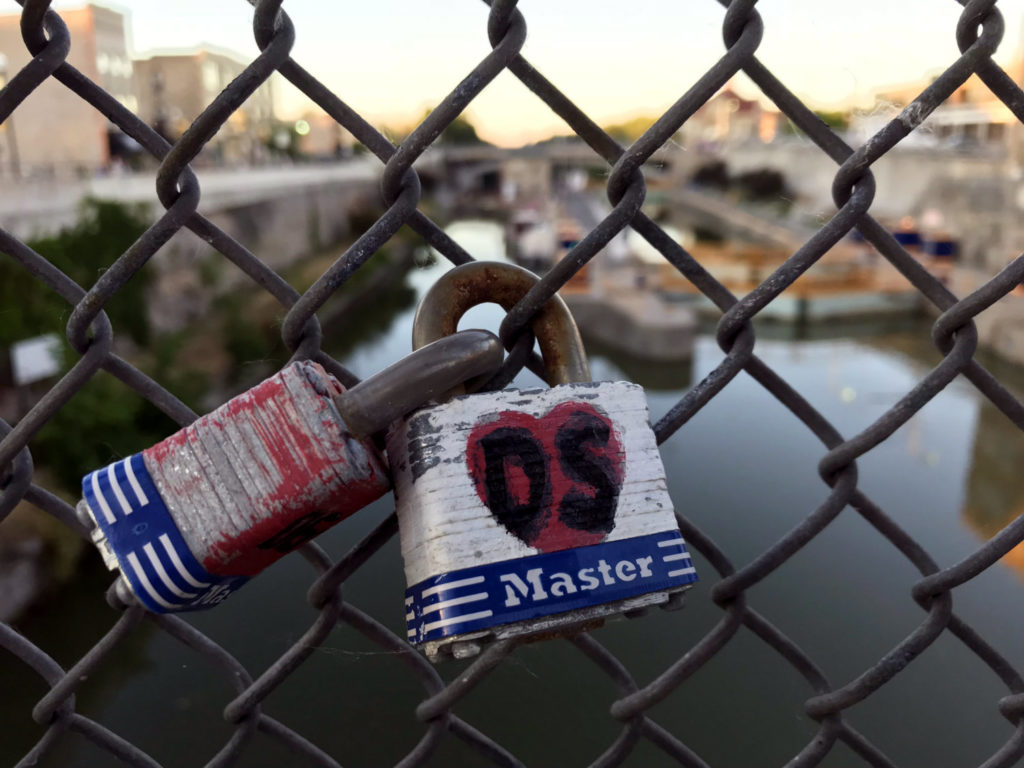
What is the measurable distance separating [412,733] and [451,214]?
547 cm

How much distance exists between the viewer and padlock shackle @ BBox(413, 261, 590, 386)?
45 cm

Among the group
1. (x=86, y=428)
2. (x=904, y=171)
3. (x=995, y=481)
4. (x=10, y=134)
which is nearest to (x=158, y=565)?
(x=10, y=134)

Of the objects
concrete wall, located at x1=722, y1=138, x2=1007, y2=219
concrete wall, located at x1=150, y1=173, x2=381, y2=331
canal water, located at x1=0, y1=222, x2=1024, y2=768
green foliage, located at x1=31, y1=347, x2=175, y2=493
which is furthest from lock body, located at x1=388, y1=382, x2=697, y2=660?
concrete wall, located at x1=722, y1=138, x2=1007, y2=219

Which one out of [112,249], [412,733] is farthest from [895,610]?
[112,249]

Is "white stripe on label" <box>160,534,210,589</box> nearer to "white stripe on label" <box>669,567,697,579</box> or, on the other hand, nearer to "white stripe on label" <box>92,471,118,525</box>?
"white stripe on label" <box>92,471,118,525</box>

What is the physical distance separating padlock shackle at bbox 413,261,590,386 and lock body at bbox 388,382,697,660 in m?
0.04

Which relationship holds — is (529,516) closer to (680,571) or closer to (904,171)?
(680,571)

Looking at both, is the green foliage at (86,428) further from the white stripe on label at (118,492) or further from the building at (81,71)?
the white stripe on label at (118,492)

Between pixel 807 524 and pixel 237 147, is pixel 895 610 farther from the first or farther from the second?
pixel 807 524

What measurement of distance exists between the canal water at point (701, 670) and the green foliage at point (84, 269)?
1.37m

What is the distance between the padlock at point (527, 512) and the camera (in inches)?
15.7

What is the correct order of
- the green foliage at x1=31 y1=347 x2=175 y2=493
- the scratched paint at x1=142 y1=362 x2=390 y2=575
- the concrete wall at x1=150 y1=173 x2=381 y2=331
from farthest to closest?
the concrete wall at x1=150 y1=173 x2=381 y2=331 < the green foliage at x1=31 y1=347 x2=175 y2=493 < the scratched paint at x1=142 y1=362 x2=390 y2=575

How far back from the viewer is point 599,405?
44 centimetres

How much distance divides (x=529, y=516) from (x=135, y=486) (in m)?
0.19
